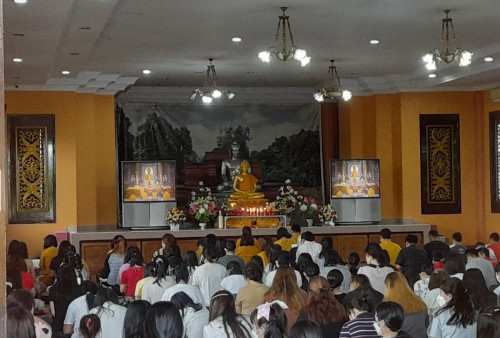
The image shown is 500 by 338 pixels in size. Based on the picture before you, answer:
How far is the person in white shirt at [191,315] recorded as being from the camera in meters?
7.56

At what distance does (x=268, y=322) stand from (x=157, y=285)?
3.59 metres

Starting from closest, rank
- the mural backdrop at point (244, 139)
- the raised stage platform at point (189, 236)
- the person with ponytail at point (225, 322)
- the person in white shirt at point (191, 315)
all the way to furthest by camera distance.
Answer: the person with ponytail at point (225, 322) → the person in white shirt at point (191, 315) → the raised stage platform at point (189, 236) → the mural backdrop at point (244, 139)

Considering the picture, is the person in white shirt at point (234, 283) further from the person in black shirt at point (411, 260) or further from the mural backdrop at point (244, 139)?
the mural backdrop at point (244, 139)

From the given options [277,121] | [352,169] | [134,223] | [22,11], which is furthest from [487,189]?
[22,11]

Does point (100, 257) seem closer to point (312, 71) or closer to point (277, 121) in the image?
point (312, 71)

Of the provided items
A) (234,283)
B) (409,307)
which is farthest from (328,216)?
(409,307)

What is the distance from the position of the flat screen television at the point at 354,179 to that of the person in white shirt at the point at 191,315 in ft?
41.4

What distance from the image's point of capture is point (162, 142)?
24891mm

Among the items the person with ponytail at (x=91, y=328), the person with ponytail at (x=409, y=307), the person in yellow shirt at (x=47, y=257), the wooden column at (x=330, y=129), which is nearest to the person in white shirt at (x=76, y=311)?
the person with ponytail at (x=91, y=328)

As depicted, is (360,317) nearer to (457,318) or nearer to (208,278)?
(457,318)

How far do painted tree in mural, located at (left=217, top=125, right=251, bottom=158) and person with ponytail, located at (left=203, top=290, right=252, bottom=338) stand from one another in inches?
738

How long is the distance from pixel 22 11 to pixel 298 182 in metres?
15.5

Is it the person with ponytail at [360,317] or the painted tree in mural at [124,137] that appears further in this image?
the painted tree in mural at [124,137]

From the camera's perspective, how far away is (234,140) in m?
25.7
